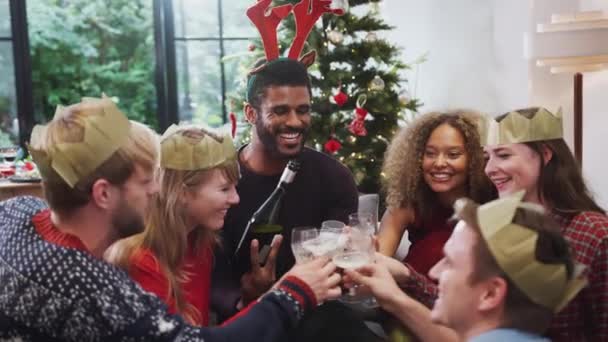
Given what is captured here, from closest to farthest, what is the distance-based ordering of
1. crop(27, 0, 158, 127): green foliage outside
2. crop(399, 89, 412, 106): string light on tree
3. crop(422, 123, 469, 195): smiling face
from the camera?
crop(422, 123, 469, 195): smiling face
crop(399, 89, 412, 106): string light on tree
crop(27, 0, 158, 127): green foliage outside

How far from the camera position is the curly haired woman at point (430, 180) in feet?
6.79

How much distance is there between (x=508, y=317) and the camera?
1.15 metres

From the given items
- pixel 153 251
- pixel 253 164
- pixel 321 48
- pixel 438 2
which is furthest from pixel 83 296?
pixel 438 2

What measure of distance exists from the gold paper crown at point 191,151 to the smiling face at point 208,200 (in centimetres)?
4

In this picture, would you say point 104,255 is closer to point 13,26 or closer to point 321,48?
point 321,48

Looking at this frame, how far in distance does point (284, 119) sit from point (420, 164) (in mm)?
482

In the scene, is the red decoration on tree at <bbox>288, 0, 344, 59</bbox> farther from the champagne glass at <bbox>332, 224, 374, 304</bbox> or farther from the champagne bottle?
the champagne glass at <bbox>332, 224, 374, 304</bbox>

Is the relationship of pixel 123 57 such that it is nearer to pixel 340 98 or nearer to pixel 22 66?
pixel 22 66

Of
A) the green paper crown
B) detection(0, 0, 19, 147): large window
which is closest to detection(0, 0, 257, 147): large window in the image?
detection(0, 0, 19, 147): large window

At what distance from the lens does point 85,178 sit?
1.26 meters

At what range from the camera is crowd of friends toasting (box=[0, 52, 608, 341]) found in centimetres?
114

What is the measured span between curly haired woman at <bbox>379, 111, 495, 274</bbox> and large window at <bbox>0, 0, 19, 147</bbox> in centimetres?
372

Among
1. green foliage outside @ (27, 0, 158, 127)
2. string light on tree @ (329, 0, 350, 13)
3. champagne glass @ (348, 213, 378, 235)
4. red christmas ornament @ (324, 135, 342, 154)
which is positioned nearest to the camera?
champagne glass @ (348, 213, 378, 235)

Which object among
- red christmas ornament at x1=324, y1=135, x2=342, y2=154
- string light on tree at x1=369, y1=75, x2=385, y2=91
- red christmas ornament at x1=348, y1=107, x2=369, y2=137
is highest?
string light on tree at x1=369, y1=75, x2=385, y2=91
